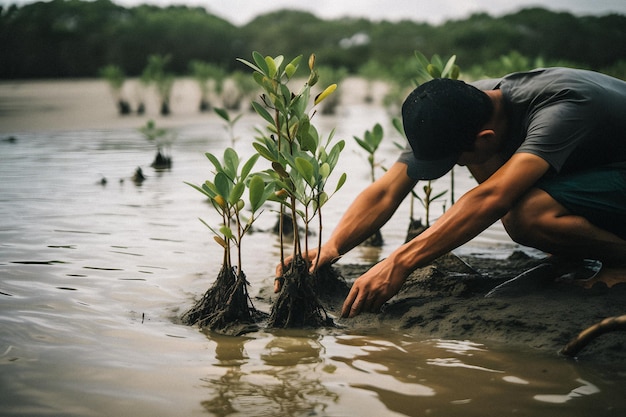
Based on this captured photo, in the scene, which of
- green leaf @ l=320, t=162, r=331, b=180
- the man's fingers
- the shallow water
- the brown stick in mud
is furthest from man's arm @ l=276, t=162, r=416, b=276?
the brown stick in mud

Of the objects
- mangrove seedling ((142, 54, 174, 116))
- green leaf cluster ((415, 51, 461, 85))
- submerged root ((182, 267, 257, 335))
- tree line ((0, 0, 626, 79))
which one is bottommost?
submerged root ((182, 267, 257, 335))

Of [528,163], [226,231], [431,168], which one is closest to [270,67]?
[226,231]

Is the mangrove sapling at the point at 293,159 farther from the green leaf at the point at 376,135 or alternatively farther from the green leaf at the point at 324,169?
the green leaf at the point at 376,135

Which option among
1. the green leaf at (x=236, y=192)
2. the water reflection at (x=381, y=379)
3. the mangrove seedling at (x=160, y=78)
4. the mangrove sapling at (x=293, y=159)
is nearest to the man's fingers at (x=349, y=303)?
the mangrove sapling at (x=293, y=159)

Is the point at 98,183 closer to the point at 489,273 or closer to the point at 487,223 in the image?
the point at 489,273

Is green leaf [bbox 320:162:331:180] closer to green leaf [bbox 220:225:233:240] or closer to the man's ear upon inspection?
green leaf [bbox 220:225:233:240]

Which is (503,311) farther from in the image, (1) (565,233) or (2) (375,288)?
(2) (375,288)

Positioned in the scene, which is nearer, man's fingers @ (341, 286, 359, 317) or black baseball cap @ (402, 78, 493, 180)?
black baseball cap @ (402, 78, 493, 180)

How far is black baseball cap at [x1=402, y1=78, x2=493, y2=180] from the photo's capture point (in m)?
2.69

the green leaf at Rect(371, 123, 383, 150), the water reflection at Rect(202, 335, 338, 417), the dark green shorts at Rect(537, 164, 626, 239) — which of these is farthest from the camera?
the green leaf at Rect(371, 123, 383, 150)

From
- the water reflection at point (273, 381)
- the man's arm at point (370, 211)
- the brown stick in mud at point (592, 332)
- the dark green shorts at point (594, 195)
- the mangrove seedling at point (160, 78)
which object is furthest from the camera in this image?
the mangrove seedling at point (160, 78)

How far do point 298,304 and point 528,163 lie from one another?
1054mm

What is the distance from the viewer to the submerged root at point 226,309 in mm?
2729

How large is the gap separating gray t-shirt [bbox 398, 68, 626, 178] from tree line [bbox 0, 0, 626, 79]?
337 inches
